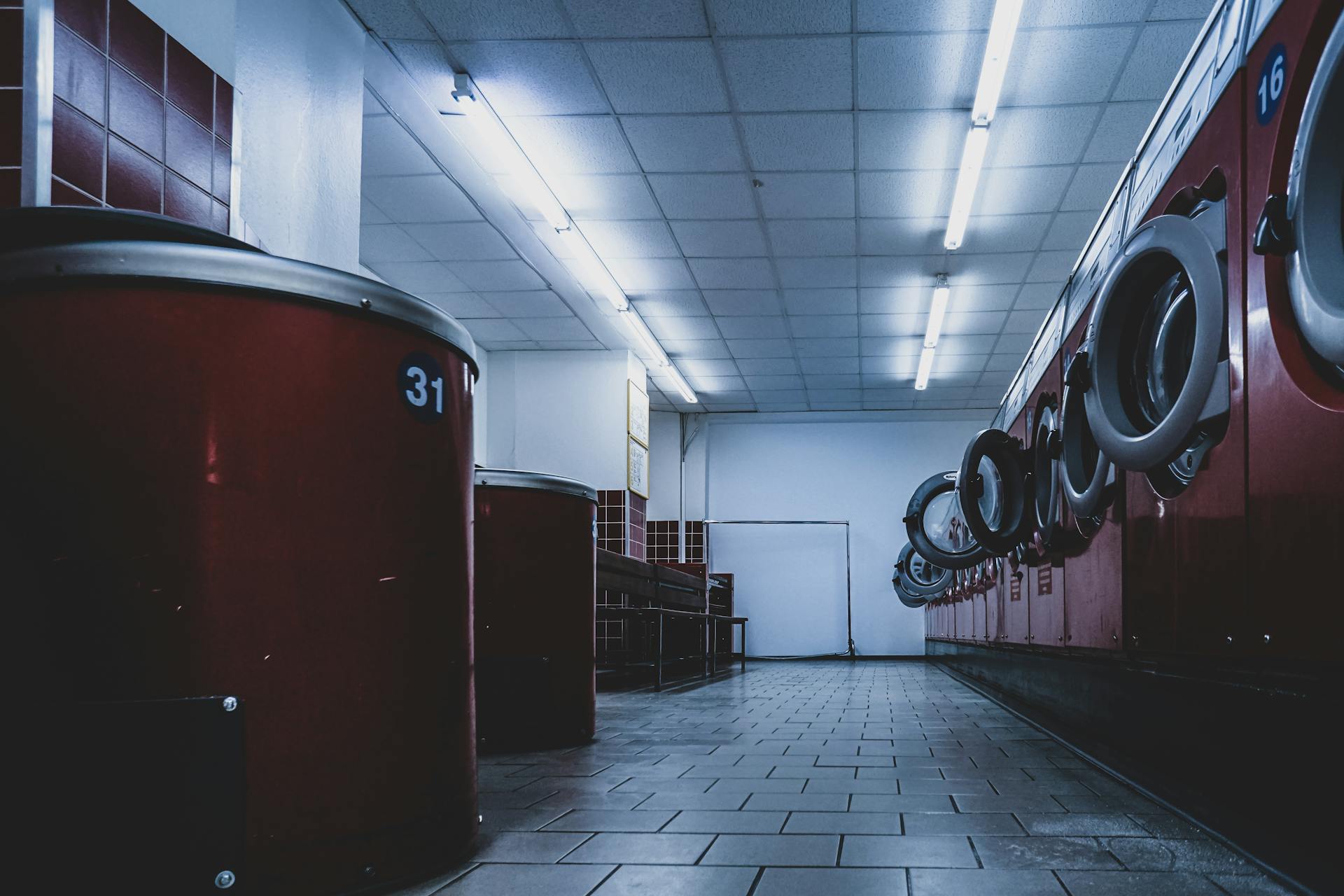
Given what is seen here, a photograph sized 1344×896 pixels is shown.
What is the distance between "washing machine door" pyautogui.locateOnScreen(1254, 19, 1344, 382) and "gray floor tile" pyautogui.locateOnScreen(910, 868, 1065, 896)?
0.97m

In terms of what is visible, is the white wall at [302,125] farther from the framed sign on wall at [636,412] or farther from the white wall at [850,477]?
the white wall at [850,477]

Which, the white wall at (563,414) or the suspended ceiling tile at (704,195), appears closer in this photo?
the suspended ceiling tile at (704,195)

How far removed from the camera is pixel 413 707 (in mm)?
1887

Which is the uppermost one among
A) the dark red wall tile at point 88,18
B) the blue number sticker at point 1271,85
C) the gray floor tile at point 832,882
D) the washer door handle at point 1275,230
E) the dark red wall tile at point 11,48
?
the dark red wall tile at point 88,18

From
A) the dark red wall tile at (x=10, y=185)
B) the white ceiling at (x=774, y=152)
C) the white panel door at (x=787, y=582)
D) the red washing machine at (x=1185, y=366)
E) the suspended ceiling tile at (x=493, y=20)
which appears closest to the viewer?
the red washing machine at (x=1185, y=366)

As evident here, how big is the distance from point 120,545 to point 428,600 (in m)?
Answer: 0.54

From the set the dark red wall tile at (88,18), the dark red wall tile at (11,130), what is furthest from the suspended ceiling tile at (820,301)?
the dark red wall tile at (11,130)

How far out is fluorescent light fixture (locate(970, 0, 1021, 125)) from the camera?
504 centimetres

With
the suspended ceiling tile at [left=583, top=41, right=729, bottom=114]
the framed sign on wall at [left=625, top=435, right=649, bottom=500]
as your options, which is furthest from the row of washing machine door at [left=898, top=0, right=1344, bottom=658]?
the framed sign on wall at [left=625, top=435, right=649, bottom=500]

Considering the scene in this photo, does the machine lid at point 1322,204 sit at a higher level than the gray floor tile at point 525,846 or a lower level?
higher

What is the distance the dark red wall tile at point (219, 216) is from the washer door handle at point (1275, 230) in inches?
104

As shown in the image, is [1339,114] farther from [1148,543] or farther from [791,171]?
[791,171]

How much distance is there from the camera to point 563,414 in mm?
11945

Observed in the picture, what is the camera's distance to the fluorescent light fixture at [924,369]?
12164 mm
